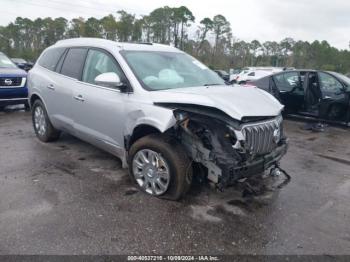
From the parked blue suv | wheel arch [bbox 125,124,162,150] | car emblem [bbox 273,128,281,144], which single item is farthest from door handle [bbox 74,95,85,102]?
the parked blue suv

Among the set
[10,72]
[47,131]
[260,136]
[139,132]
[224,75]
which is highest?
[224,75]

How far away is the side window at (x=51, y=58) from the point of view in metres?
5.57

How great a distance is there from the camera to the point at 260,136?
11.6ft

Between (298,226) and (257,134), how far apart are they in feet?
3.44

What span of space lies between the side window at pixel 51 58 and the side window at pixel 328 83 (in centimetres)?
663

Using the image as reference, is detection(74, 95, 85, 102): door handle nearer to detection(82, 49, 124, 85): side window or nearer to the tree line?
detection(82, 49, 124, 85): side window

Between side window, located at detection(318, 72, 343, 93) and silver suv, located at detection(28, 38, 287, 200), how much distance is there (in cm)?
512

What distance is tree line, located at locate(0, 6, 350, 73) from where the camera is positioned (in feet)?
188

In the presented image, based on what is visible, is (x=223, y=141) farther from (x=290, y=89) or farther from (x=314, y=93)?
(x=290, y=89)

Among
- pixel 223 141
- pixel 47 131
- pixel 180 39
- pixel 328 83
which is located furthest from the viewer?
pixel 180 39

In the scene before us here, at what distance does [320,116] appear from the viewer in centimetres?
862

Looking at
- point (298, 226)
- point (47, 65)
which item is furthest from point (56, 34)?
point (298, 226)

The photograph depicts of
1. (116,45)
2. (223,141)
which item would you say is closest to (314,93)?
(116,45)

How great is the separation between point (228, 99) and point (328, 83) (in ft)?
20.6
